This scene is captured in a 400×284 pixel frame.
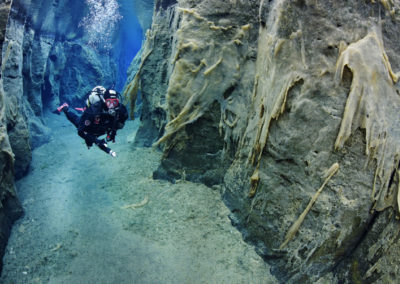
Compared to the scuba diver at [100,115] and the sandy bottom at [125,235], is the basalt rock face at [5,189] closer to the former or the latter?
the sandy bottom at [125,235]

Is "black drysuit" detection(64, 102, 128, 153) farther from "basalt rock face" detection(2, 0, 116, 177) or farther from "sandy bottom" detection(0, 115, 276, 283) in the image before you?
"basalt rock face" detection(2, 0, 116, 177)

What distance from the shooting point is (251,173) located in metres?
3.34

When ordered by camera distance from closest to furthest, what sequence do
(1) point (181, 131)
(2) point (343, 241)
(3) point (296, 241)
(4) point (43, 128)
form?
(2) point (343, 241), (3) point (296, 241), (1) point (181, 131), (4) point (43, 128)

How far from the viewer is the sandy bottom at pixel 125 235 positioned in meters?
2.98

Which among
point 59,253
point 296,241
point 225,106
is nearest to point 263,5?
point 225,106

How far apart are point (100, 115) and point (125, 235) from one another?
2477 mm

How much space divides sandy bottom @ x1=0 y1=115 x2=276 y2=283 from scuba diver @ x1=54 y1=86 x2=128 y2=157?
1.05 m

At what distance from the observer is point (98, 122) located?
16.0ft

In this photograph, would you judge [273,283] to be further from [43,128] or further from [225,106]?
[43,128]

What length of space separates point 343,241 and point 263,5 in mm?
2982

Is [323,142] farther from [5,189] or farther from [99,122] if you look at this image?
[5,189]

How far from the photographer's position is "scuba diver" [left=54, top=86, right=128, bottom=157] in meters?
4.61

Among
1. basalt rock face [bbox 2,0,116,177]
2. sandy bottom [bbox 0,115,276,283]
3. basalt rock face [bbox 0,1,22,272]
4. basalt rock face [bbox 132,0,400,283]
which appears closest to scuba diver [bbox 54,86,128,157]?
sandy bottom [bbox 0,115,276,283]

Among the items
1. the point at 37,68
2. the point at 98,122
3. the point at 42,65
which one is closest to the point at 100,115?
the point at 98,122
